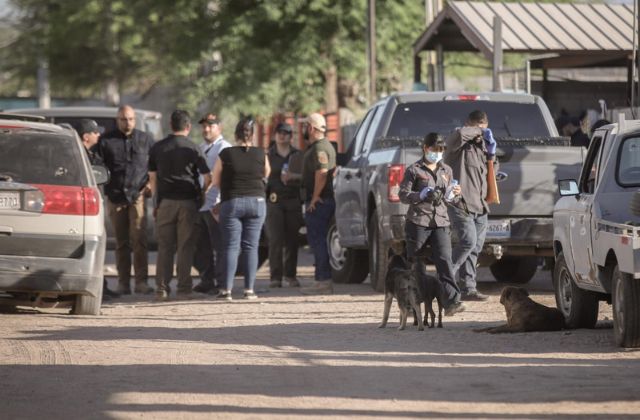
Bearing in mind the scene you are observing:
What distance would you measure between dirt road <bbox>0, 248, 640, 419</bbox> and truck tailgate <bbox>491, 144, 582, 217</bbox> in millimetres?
1680

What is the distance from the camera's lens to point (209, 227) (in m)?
17.7

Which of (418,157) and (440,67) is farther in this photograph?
(440,67)

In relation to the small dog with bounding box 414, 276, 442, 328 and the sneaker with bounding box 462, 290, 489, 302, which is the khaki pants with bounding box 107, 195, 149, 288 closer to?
the sneaker with bounding box 462, 290, 489, 302

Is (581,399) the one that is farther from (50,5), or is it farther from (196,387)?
(50,5)

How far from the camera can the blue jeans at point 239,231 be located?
1645cm

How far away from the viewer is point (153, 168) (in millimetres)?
16719

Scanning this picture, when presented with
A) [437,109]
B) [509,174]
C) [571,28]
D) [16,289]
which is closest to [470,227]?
[509,174]

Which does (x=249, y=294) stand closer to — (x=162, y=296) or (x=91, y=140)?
(x=162, y=296)

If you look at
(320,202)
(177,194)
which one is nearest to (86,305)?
(177,194)

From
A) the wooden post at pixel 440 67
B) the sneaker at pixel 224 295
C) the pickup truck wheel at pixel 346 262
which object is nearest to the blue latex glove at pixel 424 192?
the sneaker at pixel 224 295

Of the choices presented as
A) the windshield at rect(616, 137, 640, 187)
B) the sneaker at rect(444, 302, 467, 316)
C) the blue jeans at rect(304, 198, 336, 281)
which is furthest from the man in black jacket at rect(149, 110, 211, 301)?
the windshield at rect(616, 137, 640, 187)

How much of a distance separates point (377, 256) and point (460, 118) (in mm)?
1717

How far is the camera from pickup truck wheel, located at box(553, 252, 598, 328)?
42.1 ft

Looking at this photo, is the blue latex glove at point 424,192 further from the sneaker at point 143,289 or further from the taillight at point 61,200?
the sneaker at point 143,289
